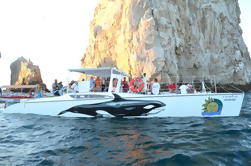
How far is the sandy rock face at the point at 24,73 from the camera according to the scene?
50406mm

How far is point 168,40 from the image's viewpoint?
30.0 meters

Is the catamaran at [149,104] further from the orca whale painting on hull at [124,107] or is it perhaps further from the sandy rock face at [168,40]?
the sandy rock face at [168,40]

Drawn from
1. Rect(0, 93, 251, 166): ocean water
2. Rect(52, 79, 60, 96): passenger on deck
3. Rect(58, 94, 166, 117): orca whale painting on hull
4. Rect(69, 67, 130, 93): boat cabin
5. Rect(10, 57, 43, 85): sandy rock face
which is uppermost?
Rect(10, 57, 43, 85): sandy rock face

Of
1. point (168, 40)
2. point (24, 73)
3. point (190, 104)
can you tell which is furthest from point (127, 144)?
point (24, 73)

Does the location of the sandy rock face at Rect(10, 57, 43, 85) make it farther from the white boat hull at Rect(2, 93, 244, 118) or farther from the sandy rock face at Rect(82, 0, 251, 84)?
the white boat hull at Rect(2, 93, 244, 118)

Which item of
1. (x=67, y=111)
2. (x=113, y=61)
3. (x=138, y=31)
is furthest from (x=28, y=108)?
(x=113, y=61)

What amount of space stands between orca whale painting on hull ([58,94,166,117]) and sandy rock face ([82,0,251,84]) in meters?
16.9

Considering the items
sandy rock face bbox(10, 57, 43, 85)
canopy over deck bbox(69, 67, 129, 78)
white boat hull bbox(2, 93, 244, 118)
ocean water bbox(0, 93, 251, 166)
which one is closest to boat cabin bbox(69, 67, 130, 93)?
canopy over deck bbox(69, 67, 129, 78)

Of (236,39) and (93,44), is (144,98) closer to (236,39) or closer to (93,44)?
(93,44)

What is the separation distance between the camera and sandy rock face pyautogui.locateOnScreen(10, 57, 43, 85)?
50406 millimetres

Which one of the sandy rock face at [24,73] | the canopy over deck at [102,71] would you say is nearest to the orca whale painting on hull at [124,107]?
the canopy over deck at [102,71]

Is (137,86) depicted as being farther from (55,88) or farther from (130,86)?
(55,88)

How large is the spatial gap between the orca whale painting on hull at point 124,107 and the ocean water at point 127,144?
1.39 m

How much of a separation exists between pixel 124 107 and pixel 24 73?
157 feet
